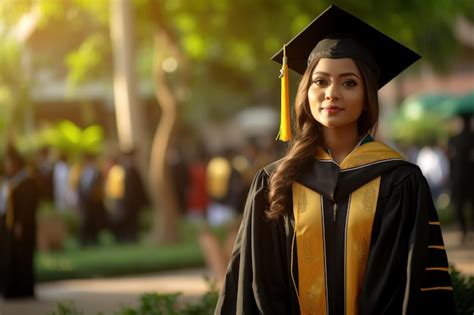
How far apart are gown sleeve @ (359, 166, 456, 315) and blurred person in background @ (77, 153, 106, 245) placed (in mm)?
15748

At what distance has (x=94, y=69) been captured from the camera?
20016 millimetres

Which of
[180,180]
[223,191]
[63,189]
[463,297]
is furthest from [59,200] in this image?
[463,297]

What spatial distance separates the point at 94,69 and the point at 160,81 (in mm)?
2422

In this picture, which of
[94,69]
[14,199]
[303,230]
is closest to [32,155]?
[94,69]

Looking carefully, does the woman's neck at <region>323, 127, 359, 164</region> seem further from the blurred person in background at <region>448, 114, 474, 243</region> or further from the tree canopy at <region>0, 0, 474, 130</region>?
the blurred person in background at <region>448, 114, 474, 243</region>

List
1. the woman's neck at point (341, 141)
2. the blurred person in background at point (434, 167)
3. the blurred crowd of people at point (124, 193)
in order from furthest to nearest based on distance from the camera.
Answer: the blurred person in background at point (434, 167)
the blurred crowd of people at point (124, 193)
the woman's neck at point (341, 141)

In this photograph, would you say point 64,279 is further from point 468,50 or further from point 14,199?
point 468,50

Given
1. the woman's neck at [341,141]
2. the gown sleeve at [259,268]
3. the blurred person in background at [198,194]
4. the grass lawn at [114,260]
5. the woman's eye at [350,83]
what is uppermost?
the woman's eye at [350,83]

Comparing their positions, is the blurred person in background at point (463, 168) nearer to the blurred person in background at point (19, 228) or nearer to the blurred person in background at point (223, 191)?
the blurred person in background at point (223, 191)

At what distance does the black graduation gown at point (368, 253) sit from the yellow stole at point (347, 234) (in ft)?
0.06

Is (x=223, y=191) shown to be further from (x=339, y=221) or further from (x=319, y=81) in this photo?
(x=339, y=221)

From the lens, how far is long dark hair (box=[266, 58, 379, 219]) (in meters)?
4.63

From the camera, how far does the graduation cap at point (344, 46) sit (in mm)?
4773

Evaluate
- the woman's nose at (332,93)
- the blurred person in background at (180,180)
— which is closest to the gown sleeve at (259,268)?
the woman's nose at (332,93)
